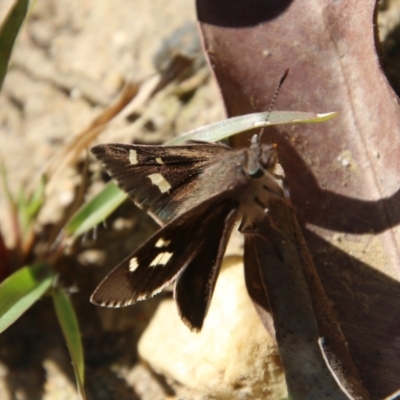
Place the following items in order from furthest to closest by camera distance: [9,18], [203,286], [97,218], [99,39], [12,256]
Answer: [99,39], [12,256], [97,218], [9,18], [203,286]

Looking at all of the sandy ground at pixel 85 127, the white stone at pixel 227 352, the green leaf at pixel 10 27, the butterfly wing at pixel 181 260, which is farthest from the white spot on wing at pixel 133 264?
the green leaf at pixel 10 27

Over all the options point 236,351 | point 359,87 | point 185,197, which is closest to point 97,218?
point 185,197

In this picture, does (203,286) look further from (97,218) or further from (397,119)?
(397,119)

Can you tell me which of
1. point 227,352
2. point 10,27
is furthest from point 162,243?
point 10,27

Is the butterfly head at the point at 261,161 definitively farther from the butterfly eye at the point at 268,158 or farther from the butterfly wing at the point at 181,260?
the butterfly wing at the point at 181,260

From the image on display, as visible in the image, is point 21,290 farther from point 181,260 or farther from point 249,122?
point 249,122

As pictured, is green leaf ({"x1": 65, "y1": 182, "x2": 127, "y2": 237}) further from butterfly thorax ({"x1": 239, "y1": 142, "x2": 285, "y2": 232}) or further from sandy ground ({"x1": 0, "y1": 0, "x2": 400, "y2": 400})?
butterfly thorax ({"x1": 239, "y1": 142, "x2": 285, "y2": 232})
